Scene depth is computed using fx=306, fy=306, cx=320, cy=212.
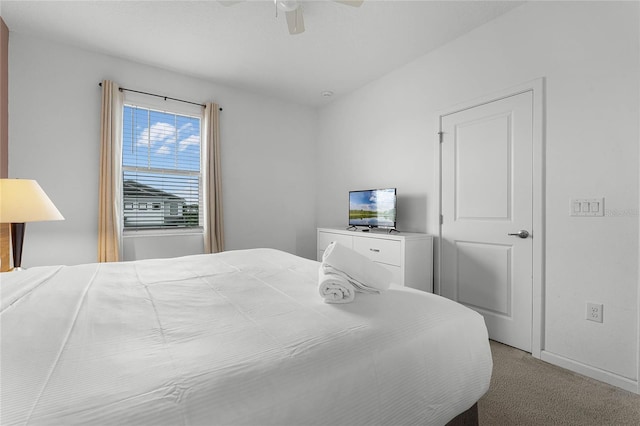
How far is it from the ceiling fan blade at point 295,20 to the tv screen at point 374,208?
5.73ft

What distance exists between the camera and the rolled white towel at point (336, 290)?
126 cm

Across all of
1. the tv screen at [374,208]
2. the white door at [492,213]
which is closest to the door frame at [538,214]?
the white door at [492,213]

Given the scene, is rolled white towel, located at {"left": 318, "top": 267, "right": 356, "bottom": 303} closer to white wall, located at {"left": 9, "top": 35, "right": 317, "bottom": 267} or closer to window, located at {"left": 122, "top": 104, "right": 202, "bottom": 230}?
white wall, located at {"left": 9, "top": 35, "right": 317, "bottom": 267}

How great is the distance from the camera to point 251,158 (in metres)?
4.15

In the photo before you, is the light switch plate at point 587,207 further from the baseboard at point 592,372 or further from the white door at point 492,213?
the baseboard at point 592,372

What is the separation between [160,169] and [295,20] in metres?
2.33

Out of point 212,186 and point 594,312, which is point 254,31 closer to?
point 212,186

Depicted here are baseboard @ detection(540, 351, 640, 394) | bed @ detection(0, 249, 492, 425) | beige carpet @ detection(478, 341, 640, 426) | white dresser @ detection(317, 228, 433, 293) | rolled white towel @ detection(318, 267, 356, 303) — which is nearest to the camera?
bed @ detection(0, 249, 492, 425)

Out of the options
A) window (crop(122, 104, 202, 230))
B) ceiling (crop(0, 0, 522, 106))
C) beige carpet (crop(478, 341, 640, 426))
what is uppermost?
ceiling (crop(0, 0, 522, 106))

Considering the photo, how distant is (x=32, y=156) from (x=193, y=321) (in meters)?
3.07

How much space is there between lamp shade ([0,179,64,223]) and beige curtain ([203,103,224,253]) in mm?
1688

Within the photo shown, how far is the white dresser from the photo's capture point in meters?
2.87

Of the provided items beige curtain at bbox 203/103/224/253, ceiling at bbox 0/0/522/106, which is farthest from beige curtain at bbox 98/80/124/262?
beige curtain at bbox 203/103/224/253

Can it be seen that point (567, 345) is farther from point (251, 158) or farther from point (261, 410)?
point (251, 158)
